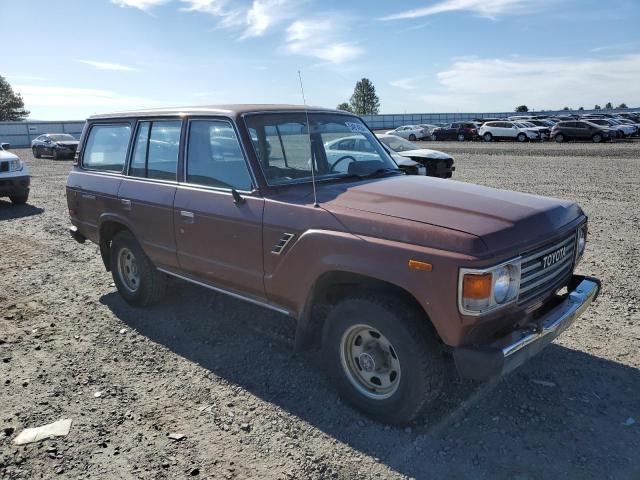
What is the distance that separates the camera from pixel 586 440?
3.10 meters

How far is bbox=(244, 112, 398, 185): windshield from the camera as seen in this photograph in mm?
Result: 3930

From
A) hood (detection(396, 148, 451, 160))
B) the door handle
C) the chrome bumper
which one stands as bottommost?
the chrome bumper

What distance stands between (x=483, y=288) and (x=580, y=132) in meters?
34.8

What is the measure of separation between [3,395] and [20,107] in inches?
3810

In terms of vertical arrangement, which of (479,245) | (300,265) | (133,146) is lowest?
(300,265)

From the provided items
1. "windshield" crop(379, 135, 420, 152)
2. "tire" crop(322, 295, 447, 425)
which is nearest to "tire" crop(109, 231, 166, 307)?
"tire" crop(322, 295, 447, 425)

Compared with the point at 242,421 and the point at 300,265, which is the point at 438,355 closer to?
the point at 300,265

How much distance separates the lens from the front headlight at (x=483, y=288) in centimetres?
270

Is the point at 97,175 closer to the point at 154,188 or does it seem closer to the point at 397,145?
the point at 154,188

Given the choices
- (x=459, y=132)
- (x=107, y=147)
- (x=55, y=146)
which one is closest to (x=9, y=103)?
(x=55, y=146)

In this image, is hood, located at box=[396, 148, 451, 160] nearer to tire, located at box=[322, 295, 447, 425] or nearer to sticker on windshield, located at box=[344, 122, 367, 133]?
sticker on windshield, located at box=[344, 122, 367, 133]

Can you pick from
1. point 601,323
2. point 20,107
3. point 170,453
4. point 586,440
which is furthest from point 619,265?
point 20,107

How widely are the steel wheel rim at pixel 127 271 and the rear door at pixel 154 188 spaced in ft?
1.94

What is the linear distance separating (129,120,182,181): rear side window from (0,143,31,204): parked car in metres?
8.52
